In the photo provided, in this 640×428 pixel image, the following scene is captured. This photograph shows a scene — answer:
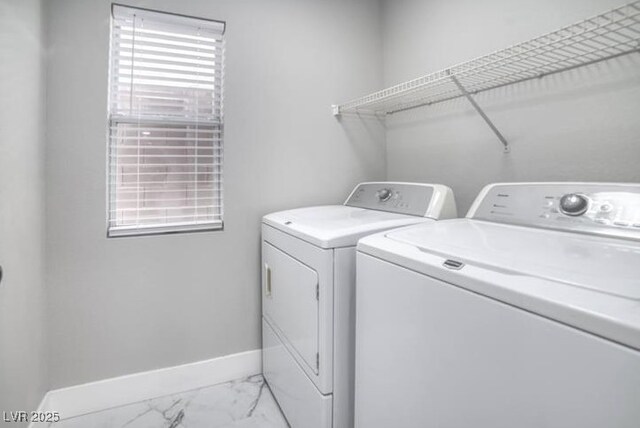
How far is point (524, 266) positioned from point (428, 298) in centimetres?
23

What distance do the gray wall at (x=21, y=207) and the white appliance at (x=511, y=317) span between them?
4.12ft

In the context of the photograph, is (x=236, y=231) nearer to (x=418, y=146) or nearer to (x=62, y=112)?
(x=62, y=112)

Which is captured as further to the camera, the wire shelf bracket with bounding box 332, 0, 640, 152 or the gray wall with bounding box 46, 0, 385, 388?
the gray wall with bounding box 46, 0, 385, 388

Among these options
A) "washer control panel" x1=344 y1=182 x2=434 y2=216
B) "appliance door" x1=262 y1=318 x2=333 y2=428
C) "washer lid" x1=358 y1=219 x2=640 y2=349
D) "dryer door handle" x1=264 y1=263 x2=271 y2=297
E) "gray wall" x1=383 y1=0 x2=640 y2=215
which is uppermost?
"gray wall" x1=383 y1=0 x2=640 y2=215

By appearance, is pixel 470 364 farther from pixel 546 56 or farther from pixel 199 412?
pixel 199 412

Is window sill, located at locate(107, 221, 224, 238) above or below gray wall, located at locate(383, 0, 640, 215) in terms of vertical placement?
below

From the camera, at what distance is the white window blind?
1.68m

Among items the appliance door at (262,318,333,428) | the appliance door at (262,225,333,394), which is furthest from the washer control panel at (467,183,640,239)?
the appliance door at (262,318,333,428)

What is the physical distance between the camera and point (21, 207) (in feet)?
4.26

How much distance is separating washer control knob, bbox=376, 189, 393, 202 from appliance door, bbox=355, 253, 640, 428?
779 mm

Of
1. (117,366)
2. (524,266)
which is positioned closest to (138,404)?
(117,366)

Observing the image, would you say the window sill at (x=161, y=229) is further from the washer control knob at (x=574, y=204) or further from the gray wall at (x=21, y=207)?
the washer control knob at (x=574, y=204)

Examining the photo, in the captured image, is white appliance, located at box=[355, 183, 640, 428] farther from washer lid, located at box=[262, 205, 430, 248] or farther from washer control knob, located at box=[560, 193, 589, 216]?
washer lid, located at box=[262, 205, 430, 248]

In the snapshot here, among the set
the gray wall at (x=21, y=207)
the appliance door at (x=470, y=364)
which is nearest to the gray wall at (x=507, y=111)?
the appliance door at (x=470, y=364)
